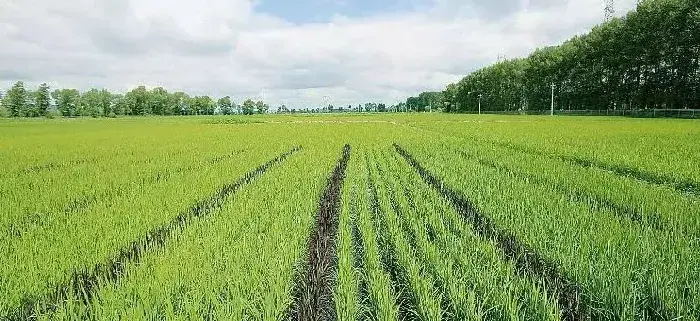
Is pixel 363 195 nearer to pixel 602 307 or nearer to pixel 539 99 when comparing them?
pixel 602 307

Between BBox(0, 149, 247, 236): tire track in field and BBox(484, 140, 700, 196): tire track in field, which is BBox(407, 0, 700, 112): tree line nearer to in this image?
BBox(484, 140, 700, 196): tire track in field

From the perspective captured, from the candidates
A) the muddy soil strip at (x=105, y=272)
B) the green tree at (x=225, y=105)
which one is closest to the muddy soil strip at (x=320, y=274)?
the muddy soil strip at (x=105, y=272)

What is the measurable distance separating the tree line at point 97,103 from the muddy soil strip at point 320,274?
283 feet

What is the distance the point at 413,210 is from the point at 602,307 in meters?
2.94

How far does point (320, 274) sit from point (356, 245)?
0.89m

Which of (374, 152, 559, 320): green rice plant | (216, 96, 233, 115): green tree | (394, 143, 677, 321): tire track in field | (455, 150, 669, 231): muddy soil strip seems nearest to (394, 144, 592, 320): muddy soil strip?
(394, 143, 677, 321): tire track in field

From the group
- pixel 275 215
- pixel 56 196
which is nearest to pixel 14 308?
pixel 275 215

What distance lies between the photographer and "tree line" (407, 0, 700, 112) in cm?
4084

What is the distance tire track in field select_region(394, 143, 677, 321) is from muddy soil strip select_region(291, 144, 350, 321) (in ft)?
4.77

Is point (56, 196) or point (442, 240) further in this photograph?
point (56, 196)

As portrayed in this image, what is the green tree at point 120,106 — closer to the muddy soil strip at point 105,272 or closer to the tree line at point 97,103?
the tree line at point 97,103

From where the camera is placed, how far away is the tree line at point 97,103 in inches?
3004

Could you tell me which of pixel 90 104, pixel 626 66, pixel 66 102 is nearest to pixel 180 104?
pixel 90 104

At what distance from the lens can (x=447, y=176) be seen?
8484 millimetres
